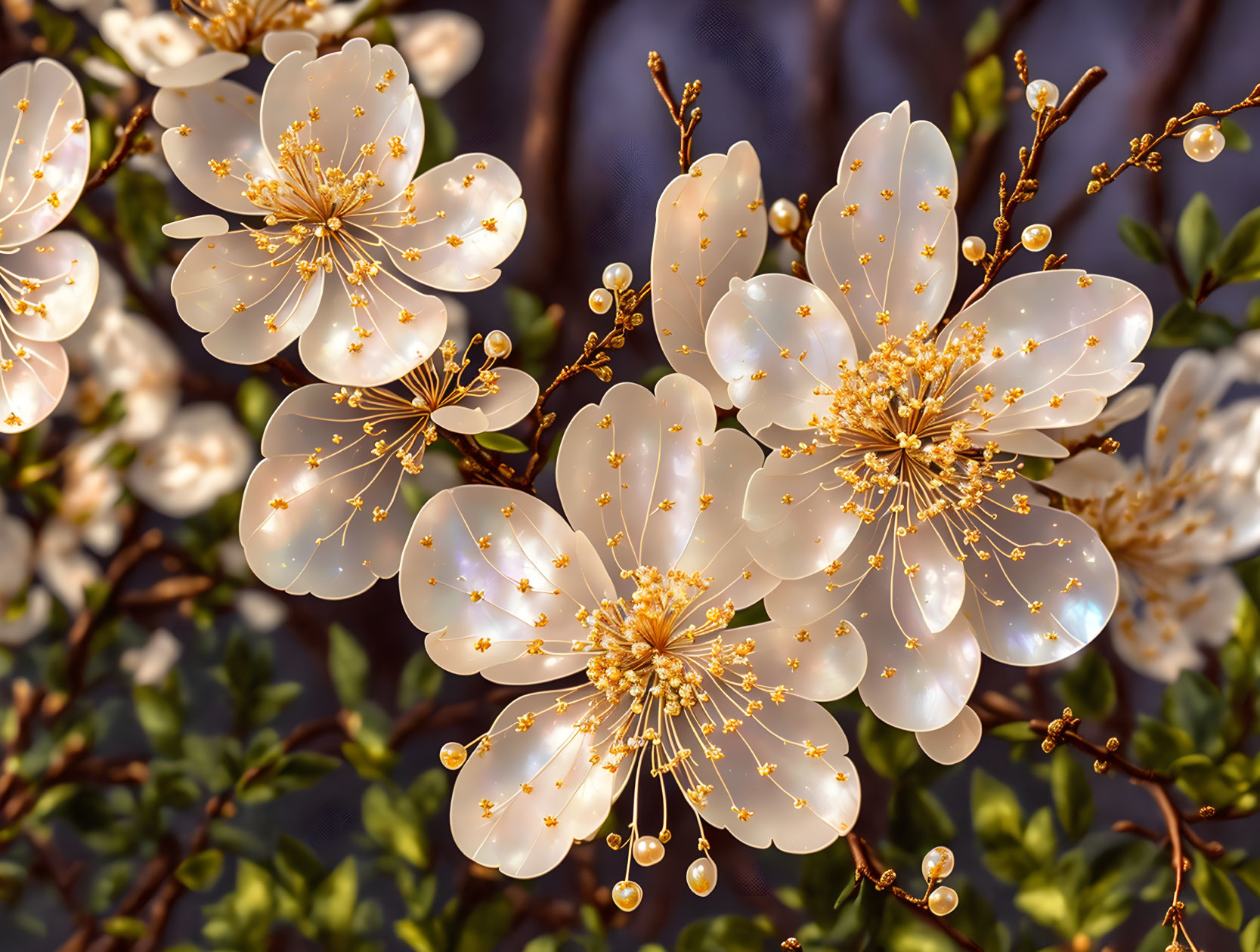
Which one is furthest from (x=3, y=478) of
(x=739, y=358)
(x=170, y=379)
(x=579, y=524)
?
(x=739, y=358)

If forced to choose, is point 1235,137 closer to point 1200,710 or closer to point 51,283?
point 1200,710

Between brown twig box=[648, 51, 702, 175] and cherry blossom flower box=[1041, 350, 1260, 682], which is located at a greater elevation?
brown twig box=[648, 51, 702, 175]

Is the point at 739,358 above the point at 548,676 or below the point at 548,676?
above

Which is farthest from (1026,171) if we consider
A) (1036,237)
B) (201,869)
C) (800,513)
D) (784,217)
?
(201,869)

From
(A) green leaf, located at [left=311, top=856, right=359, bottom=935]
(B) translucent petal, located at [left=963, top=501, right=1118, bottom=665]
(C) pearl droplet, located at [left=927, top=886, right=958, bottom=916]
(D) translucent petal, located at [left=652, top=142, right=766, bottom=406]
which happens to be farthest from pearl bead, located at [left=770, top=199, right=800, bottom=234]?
(A) green leaf, located at [left=311, top=856, right=359, bottom=935]

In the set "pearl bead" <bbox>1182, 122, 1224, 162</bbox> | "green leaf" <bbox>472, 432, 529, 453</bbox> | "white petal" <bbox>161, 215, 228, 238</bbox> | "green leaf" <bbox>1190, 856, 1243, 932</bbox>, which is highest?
"pearl bead" <bbox>1182, 122, 1224, 162</bbox>

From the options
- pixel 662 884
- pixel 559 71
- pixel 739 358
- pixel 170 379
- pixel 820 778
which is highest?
pixel 559 71

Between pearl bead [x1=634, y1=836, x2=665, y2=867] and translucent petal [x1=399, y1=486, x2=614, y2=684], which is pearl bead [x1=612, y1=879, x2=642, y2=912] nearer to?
pearl bead [x1=634, y1=836, x2=665, y2=867]

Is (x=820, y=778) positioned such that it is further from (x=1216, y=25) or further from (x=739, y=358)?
(x=1216, y=25)
